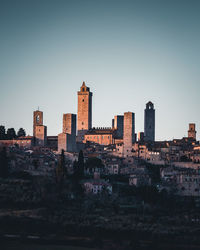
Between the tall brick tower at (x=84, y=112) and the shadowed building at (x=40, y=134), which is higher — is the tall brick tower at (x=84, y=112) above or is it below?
above

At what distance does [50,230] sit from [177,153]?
1584 inches

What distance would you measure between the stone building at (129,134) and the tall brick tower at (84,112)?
13145 millimetres

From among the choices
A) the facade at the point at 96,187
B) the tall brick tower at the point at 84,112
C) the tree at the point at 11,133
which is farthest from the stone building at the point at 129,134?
the facade at the point at 96,187

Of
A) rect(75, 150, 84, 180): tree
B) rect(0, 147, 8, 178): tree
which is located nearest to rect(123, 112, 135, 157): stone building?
rect(75, 150, 84, 180): tree

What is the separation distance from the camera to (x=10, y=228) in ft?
200

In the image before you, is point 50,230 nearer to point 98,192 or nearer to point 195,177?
point 98,192

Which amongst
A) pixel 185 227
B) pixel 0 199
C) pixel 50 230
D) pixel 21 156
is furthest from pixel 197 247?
pixel 21 156

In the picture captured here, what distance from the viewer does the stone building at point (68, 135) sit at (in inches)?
3920

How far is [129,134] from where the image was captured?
10212 cm

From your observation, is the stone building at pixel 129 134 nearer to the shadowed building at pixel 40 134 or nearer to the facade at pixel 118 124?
the facade at pixel 118 124

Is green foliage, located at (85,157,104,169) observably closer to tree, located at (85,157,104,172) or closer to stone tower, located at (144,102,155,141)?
tree, located at (85,157,104,172)

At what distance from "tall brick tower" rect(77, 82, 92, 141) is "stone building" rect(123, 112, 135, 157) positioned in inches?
518

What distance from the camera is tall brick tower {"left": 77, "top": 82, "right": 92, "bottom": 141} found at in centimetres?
11679

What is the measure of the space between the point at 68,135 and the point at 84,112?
17.8 m
